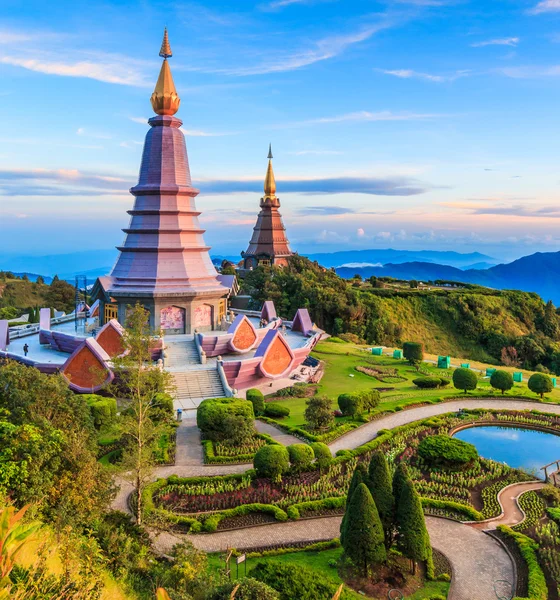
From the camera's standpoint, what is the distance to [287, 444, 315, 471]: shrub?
1802cm

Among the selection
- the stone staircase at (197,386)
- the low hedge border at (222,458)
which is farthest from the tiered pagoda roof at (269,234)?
the low hedge border at (222,458)

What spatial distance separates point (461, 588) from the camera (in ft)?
40.3

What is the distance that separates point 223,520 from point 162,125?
2679 cm

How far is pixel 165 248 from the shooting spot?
1270 inches

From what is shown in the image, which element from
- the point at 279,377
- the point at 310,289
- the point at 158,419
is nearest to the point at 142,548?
the point at 158,419

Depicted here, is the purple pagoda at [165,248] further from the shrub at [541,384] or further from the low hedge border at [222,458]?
the shrub at [541,384]

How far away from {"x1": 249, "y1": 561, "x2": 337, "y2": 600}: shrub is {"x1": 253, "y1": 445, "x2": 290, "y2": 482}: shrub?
637 cm

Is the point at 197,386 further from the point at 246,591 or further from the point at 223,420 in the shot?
the point at 246,591

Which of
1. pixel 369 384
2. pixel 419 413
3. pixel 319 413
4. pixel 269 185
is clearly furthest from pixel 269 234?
pixel 319 413

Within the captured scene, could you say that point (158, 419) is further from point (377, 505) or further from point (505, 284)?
point (505, 284)

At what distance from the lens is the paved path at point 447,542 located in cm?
1267

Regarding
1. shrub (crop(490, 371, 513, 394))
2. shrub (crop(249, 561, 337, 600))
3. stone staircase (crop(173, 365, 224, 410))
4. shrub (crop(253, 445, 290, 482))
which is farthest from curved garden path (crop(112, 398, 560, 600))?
shrub (crop(490, 371, 513, 394))

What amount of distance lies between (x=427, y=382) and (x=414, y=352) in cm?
614

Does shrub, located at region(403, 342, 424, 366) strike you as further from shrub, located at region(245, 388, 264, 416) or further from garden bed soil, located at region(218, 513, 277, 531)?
garden bed soil, located at region(218, 513, 277, 531)
